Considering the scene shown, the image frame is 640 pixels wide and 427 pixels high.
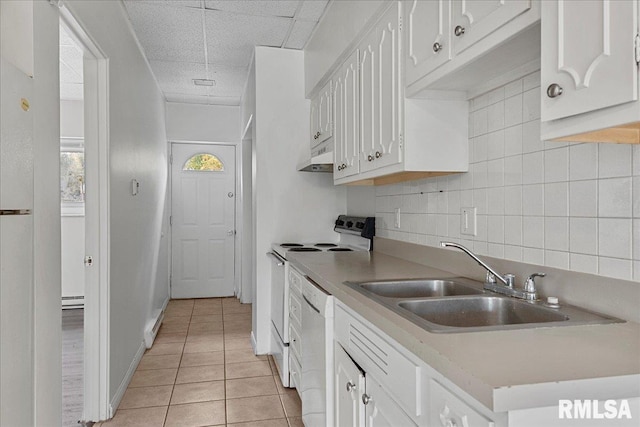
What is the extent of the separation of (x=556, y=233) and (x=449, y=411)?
787mm

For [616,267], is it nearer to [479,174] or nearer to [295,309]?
[479,174]

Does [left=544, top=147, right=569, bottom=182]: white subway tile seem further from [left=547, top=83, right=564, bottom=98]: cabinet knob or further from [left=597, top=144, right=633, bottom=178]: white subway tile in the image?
[left=547, top=83, right=564, bottom=98]: cabinet knob

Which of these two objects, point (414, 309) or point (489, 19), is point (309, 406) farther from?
point (489, 19)

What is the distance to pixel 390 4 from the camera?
191 cm

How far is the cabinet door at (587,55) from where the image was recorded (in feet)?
2.65

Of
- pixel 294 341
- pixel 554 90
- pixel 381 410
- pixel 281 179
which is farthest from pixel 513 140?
pixel 281 179

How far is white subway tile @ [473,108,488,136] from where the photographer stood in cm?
177

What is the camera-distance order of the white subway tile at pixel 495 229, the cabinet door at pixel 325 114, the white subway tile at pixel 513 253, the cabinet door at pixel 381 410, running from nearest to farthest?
the cabinet door at pixel 381 410, the white subway tile at pixel 513 253, the white subway tile at pixel 495 229, the cabinet door at pixel 325 114

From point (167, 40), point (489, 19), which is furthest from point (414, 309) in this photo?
point (167, 40)

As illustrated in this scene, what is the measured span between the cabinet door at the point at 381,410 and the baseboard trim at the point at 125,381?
1.90 metres

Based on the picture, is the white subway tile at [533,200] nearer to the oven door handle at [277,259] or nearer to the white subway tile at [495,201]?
the white subway tile at [495,201]

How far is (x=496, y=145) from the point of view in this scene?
5.58 feet

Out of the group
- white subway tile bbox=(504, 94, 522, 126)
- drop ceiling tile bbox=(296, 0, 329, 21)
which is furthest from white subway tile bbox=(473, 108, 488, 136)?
drop ceiling tile bbox=(296, 0, 329, 21)

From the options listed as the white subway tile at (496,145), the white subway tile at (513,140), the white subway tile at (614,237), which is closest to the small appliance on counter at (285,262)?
the white subway tile at (496,145)
